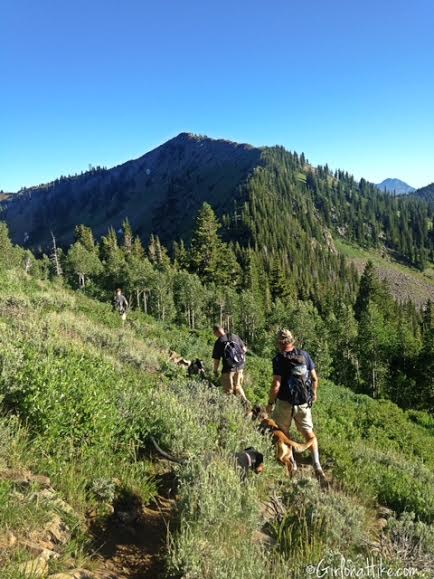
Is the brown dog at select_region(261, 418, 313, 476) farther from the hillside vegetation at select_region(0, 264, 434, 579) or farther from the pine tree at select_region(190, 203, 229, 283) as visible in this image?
the pine tree at select_region(190, 203, 229, 283)

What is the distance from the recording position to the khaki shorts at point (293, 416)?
7020 mm

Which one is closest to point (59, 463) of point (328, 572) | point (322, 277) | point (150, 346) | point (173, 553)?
point (173, 553)

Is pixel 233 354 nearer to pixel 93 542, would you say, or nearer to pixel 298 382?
pixel 298 382

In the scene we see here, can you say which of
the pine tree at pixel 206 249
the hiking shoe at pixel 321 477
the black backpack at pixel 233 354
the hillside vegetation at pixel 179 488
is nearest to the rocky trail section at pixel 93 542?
the hillside vegetation at pixel 179 488

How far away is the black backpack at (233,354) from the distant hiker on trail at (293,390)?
304 centimetres

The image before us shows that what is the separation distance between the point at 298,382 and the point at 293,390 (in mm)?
168

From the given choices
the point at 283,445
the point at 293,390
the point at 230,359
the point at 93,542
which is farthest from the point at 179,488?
the point at 230,359

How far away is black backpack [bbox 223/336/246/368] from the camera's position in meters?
10.2

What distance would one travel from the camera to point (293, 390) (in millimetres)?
6953

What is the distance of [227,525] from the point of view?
148 inches

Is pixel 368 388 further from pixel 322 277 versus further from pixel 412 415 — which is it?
pixel 322 277

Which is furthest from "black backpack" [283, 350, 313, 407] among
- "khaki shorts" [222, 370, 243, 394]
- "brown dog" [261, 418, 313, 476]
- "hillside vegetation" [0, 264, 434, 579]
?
"khaki shorts" [222, 370, 243, 394]

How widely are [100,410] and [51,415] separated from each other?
571mm

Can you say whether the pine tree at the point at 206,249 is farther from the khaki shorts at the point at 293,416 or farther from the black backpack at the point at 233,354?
the khaki shorts at the point at 293,416
